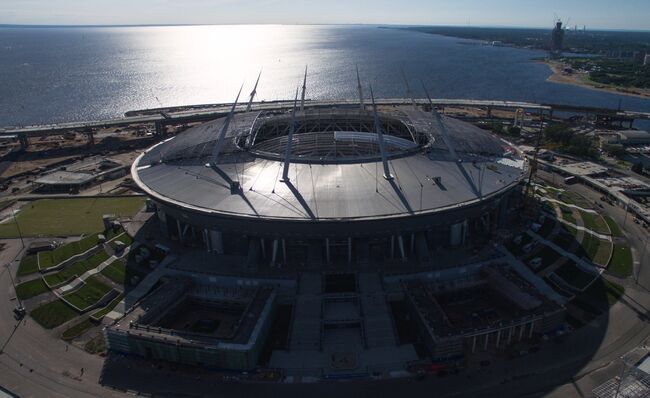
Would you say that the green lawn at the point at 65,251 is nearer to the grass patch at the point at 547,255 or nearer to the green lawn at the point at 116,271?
the green lawn at the point at 116,271

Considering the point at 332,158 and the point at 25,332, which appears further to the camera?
the point at 332,158

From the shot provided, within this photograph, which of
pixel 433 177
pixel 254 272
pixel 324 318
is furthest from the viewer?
pixel 433 177

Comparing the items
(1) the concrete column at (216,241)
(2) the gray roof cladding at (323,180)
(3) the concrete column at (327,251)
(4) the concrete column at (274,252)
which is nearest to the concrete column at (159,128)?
(2) the gray roof cladding at (323,180)

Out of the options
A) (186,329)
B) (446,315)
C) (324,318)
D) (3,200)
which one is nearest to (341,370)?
(324,318)

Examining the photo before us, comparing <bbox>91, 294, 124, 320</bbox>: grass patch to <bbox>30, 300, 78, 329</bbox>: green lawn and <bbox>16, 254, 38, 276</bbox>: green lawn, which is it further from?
<bbox>16, 254, 38, 276</bbox>: green lawn

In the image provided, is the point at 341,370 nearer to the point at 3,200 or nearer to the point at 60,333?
the point at 60,333
